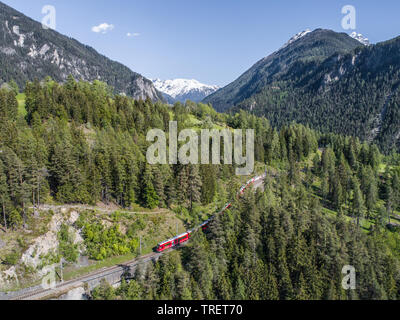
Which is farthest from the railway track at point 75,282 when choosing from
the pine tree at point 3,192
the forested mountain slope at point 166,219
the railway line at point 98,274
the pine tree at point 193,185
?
the pine tree at point 193,185

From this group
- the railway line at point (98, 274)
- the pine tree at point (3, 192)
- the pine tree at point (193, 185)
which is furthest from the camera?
the pine tree at point (193, 185)

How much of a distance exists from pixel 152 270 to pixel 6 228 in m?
31.4

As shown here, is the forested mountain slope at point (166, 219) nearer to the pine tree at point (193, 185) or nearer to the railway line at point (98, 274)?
the pine tree at point (193, 185)

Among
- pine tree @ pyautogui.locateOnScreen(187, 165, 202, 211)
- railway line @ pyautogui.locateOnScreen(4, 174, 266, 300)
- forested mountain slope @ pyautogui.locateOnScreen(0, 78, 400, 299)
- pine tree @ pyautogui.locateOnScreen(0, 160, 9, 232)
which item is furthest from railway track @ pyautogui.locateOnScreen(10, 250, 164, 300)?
pine tree @ pyautogui.locateOnScreen(187, 165, 202, 211)

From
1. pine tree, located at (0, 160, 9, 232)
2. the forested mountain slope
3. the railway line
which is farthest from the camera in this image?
the forested mountain slope

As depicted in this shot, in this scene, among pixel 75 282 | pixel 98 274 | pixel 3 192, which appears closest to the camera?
pixel 75 282

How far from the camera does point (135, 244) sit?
62344 millimetres

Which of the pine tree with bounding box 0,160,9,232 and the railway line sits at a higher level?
the pine tree with bounding box 0,160,9,232

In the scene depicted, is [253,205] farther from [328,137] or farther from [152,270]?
[328,137]

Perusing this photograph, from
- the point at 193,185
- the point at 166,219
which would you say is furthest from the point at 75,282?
the point at 193,185

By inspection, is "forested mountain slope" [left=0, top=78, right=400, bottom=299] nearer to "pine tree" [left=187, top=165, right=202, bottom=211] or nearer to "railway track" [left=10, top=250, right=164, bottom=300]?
"pine tree" [left=187, top=165, right=202, bottom=211]

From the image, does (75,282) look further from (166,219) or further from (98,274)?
(166,219)

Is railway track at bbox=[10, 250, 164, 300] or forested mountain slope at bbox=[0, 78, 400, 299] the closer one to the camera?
railway track at bbox=[10, 250, 164, 300]

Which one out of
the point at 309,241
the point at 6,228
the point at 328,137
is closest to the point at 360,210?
the point at 309,241
